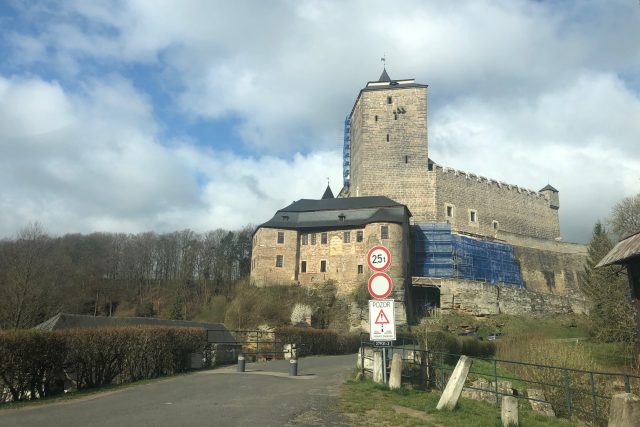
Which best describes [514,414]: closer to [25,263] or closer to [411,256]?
[25,263]

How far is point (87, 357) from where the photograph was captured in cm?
1387

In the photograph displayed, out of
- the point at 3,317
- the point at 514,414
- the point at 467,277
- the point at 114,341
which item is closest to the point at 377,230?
the point at 467,277

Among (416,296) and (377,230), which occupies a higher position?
(377,230)

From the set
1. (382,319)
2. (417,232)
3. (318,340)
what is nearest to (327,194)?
(417,232)

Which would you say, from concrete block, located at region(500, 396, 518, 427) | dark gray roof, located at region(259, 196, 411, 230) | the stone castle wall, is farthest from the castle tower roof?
concrete block, located at region(500, 396, 518, 427)

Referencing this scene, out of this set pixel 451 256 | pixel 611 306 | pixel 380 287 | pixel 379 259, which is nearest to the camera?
pixel 379 259

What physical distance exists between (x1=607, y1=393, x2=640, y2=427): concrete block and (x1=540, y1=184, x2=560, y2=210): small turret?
6813cm

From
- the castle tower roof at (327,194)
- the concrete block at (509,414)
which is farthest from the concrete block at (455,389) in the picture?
the castle tower roof at (327,194)

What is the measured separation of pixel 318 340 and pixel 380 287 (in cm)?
1803

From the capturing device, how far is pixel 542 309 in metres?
52.1

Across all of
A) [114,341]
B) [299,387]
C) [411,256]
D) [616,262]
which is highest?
[411,256]

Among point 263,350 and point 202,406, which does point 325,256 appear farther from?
point 202,406

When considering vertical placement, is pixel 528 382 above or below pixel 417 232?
below

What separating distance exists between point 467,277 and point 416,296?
19.0ft
